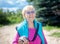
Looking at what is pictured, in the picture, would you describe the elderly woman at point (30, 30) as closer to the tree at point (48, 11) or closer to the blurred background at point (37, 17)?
the blurred background at point (37, 17)

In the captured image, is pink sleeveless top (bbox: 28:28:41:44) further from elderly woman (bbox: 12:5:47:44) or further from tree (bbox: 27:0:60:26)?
tree (bbox: 27:0:60:26)

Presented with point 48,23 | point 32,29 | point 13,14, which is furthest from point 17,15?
point 32,29

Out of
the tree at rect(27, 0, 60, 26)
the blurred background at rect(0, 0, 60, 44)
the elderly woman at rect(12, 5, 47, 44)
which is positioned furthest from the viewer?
the tree at rect(27, 0, 60, 26)

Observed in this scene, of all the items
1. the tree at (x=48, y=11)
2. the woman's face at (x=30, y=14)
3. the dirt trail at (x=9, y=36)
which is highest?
the woman's face at (x=30, y=14)

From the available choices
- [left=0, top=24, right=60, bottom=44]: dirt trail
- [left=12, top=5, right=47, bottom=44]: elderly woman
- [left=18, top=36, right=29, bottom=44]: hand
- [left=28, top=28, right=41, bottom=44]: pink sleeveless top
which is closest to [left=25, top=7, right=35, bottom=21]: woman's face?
[left=12, top=5, right=47, bottom=44]: elderly woman

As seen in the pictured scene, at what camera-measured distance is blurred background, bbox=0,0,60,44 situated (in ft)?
17.3

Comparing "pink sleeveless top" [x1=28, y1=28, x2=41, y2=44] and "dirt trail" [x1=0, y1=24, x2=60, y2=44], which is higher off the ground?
"pink sleeveless top" [x1=28, y1=28, x2=41, y2=44]

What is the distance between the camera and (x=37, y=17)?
6.18m

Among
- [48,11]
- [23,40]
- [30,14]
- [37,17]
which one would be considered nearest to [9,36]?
[37,17]

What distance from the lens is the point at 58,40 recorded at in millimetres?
4961

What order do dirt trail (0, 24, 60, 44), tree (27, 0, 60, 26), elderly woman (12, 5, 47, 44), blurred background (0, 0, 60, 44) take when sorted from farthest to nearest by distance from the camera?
tree (27, 0, 60, 26), blurred background (0, 0, 60, 44), dirt trail (0, 24, 60, 44), elderly woman (12, 5, 47, 44)

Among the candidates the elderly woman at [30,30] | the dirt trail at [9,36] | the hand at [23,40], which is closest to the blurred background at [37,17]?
the dirt trail at [9,36]

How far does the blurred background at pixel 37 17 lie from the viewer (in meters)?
5.27

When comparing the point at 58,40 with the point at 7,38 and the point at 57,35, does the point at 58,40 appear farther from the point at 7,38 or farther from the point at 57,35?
the point at 7,38
